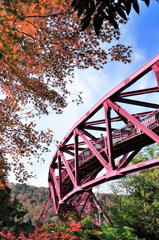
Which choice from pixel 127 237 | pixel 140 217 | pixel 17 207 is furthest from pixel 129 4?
pixel 17 207

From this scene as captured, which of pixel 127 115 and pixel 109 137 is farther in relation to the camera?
pixel 109 137

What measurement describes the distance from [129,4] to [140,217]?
16.5 metres

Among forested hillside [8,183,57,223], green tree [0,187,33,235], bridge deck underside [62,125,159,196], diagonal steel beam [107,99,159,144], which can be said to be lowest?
forested hillside [8,183,57,223]

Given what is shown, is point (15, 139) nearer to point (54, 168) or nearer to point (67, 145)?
point (67, 145)

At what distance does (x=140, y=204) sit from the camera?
18797 millimetres

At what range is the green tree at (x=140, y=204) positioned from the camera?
14602 mm

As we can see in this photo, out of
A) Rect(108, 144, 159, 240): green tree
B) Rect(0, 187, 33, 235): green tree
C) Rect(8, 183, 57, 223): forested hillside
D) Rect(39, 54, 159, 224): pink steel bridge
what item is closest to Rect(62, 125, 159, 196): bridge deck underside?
Rect(39, 54, 159, 224): pink steel bridge

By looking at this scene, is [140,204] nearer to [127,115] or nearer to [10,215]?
[127,115]

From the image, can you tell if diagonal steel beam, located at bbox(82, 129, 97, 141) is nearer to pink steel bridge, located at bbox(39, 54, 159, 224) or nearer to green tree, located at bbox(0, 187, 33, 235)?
pink steel bridge, located at bbox(39, 54, 159, 224)

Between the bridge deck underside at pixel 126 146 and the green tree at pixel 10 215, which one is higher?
the bridge deck underside at pixel 126 146

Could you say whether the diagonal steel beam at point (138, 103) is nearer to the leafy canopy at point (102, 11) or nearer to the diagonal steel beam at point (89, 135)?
the diagonal steel beam at point (89, 135)

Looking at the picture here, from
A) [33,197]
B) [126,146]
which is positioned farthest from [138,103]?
[33,197]

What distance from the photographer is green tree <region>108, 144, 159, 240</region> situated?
1460cm

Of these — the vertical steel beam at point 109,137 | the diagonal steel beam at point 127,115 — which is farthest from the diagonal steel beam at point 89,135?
the diagonal steel beam at point 127,115
